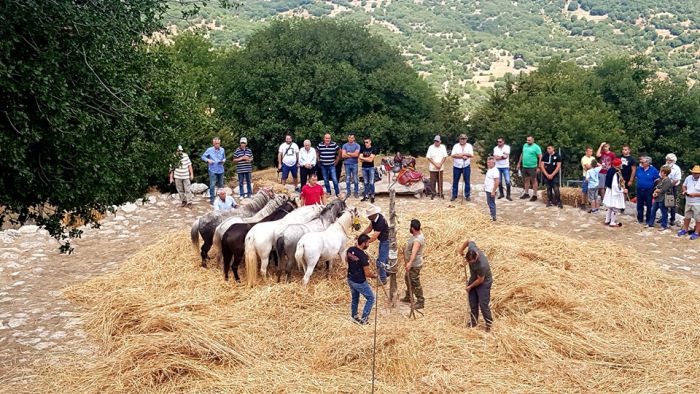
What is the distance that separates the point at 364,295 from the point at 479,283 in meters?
1.66

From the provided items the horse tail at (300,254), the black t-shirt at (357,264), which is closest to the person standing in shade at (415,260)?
the black t-shirt at (357,264)

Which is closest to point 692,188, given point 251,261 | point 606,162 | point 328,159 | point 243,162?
point 606,162

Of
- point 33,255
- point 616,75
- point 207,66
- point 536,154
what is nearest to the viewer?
point 33,255

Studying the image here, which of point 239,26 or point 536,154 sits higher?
point 239,26

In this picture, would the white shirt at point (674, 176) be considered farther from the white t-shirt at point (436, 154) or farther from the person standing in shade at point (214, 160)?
the person standing in shade at point (214, 160)

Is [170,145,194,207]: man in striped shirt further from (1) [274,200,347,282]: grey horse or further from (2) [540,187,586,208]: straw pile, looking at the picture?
(2) [540,187,586,208]: straw pile

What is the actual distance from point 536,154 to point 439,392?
10863 millimetres

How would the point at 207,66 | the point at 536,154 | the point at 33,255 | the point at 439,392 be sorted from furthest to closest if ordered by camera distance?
the point at 207,66, the point at 536,154, the point at 33,255, the point at 439,392

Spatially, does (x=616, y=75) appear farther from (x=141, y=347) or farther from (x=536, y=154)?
(x=141, y=347)

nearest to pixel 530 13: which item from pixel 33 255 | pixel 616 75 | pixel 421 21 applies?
pixel 421 21

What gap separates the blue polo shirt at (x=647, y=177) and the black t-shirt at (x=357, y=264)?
847cm

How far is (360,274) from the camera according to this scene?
929 centimetres

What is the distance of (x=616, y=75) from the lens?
97.1 ft

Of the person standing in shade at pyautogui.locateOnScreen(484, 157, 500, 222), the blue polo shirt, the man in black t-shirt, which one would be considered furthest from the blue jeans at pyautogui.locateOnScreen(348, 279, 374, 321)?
the blue polo shirt
